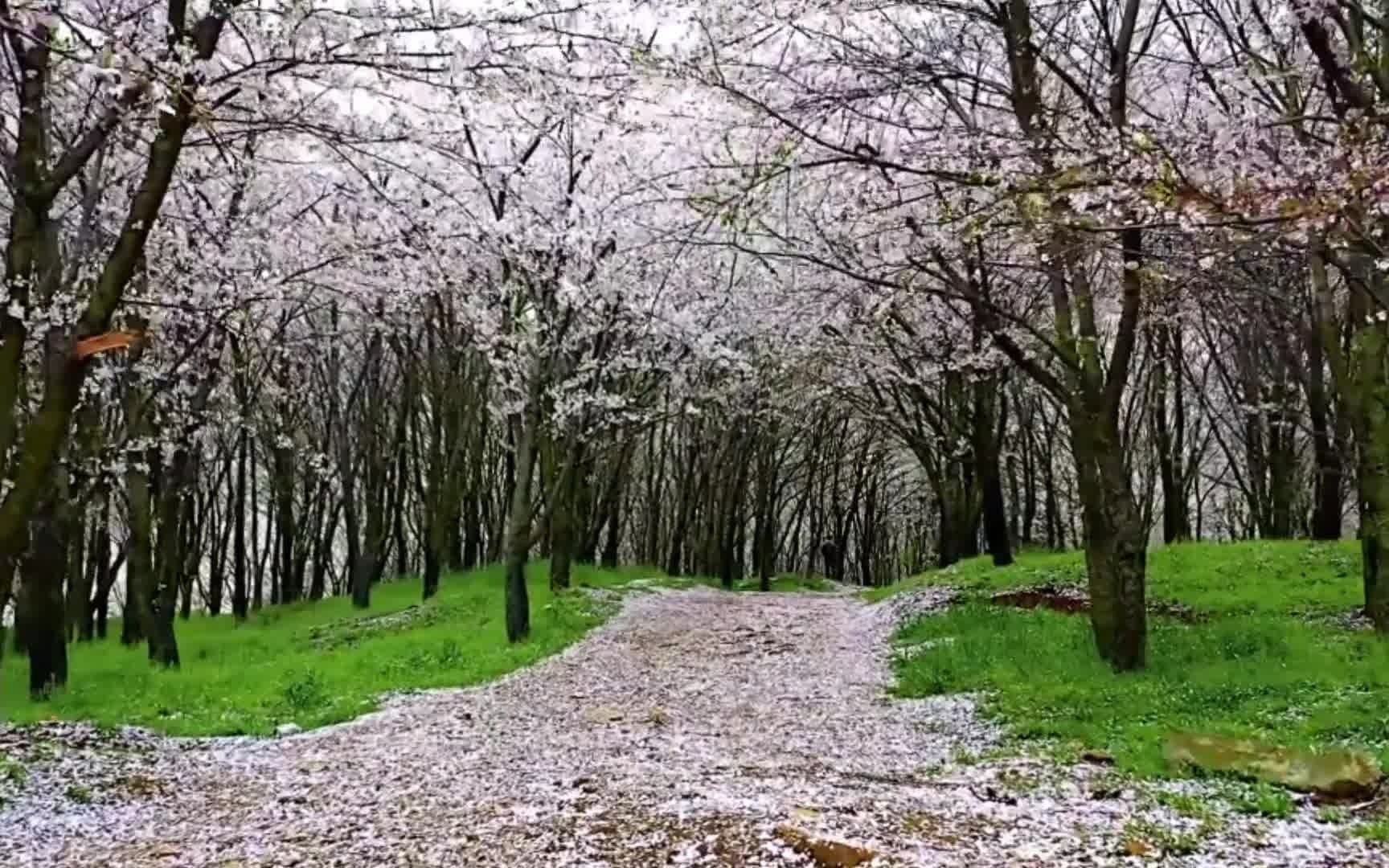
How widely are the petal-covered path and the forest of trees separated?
6.91ft

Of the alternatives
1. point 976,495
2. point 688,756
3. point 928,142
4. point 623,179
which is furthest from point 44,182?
point 976,495

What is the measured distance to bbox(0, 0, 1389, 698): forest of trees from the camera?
7.45 metres

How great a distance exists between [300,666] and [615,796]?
958 cm

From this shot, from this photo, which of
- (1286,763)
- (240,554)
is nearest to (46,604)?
(1286,763)

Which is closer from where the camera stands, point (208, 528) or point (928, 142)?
point (928, 142)

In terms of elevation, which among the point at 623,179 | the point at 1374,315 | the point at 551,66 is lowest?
the point at 1374,315

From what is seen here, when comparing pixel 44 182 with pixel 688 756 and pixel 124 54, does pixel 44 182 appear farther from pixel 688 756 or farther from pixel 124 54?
pixel 688 756

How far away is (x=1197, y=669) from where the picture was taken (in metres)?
11.3

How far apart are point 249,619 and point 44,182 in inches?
945

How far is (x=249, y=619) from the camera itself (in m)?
29.4

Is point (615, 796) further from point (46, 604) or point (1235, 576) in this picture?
point (1235, 576)

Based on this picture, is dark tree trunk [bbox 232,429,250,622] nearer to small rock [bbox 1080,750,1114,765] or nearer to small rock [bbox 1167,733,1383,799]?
small rock [bbox 1080,750,1114,765]

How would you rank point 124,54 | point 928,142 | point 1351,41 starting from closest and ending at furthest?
point 124,54 < point 1351,41 < point 928,142

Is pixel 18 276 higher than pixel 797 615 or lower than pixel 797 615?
higher
